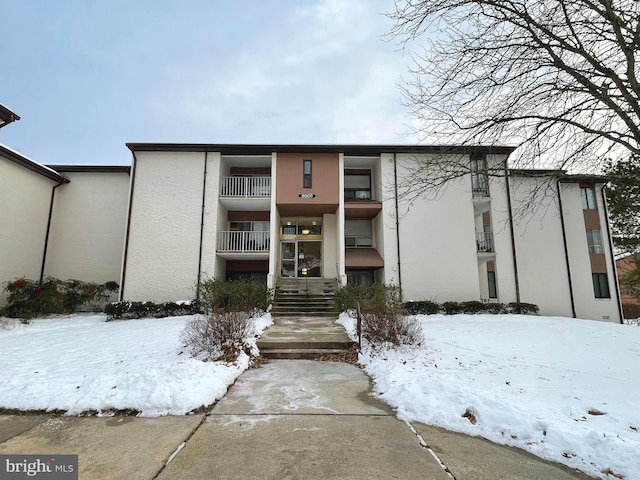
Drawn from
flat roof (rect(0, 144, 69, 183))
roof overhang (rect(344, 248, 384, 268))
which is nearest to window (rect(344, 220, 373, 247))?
roof overhang (rect(344, 248, 384, 268))

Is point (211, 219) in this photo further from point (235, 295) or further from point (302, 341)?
point (302, 341)

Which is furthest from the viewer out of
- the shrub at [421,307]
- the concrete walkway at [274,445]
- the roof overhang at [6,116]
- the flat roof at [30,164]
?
the shrub at [421,307]

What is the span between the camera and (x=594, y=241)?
58.4 feet

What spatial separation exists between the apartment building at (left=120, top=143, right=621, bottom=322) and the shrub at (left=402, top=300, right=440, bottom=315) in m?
0.97

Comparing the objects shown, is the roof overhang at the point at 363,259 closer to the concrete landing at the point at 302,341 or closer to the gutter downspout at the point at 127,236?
the concrete landing at the point at 302,341

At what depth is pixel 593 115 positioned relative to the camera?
6.04m

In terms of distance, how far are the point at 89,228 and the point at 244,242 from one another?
28.3 ft

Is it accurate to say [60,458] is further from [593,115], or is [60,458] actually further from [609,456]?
[593,115]

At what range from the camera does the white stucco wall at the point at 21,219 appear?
44.3ft

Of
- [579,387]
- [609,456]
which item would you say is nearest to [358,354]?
[579,387]

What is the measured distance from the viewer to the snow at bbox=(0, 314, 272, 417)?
4219 mm

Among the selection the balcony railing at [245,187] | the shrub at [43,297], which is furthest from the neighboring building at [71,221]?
the balcony railing at [245,187]

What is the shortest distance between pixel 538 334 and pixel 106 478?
38.1ft

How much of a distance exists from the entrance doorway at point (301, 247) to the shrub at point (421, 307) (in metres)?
5.67
